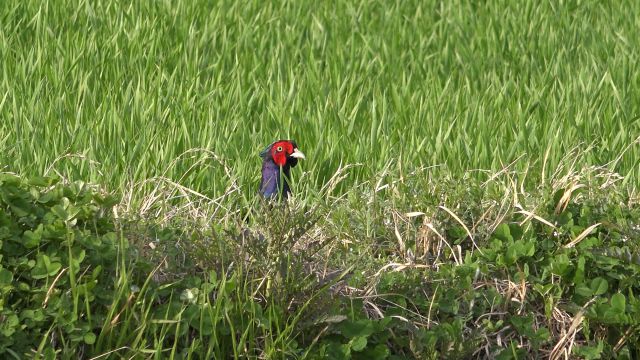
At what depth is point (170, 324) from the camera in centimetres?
335

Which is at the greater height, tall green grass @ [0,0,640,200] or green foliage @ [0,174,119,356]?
green foliage @ [0,174,119,356]

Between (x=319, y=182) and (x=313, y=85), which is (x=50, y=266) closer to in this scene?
(x=319, y=182)

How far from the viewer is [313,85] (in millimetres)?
6027

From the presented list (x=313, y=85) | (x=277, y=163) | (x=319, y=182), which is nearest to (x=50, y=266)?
(x=277, y=163)

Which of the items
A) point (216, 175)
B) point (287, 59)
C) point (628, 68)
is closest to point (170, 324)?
point (216, 175)

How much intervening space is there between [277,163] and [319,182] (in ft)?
2.15

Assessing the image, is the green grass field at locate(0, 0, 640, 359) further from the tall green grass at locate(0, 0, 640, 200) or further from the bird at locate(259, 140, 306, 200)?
the bird at locate(259, 140, 306, 200)

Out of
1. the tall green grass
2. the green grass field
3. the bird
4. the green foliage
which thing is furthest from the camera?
the tall green grass

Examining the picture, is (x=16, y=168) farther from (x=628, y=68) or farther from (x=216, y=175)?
(x=628, y=68)

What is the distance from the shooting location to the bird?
4379 millimetres

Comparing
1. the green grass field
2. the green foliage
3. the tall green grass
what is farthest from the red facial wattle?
the green foliage

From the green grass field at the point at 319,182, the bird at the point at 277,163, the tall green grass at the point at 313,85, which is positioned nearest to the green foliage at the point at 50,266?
the green grass field at the point at 319,182

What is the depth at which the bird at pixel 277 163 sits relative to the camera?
4.38 meters

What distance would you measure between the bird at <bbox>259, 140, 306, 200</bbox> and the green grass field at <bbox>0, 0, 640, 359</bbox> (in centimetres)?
16
